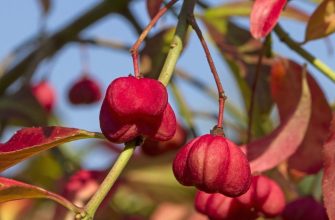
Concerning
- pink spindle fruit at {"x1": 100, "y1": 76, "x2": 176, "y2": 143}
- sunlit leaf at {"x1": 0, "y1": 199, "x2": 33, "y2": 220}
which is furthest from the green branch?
sunlit leaf at {"x1": 0, "y1": 199, "x2": 33, "y2": 220}

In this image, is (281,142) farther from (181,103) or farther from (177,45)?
(181,103)

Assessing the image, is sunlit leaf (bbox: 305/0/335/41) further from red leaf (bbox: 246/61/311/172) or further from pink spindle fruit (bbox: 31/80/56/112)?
pink spindle fruit (bbox: 31/80/56/112)

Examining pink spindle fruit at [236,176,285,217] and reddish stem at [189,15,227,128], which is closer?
reddish stem at [189,15,227,128]

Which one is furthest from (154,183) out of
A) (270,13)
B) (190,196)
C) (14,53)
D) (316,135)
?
(270,13)

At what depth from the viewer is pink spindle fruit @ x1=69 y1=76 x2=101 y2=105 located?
1971 millimetres

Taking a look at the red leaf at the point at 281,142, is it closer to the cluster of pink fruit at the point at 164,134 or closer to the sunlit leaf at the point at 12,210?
the cluster of pink fruit at the point at 164,134

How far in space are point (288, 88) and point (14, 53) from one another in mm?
639

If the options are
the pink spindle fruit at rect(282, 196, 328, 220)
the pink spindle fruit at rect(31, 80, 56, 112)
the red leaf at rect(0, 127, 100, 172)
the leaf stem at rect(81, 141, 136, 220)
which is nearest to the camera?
the leaf stem at rect(81, 141, 136, 220)

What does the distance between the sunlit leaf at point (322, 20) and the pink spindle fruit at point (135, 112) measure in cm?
32

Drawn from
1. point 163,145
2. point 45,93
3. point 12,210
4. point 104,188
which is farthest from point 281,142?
point 45,93

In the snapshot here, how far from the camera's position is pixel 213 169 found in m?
0.93

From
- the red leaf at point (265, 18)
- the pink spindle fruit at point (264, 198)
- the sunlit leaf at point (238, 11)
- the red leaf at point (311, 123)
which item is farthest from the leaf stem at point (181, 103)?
the red leaf at point (265, 18)

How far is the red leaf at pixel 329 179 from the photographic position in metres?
1.01

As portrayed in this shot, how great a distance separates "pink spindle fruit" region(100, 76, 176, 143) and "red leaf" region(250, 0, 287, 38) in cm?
17
